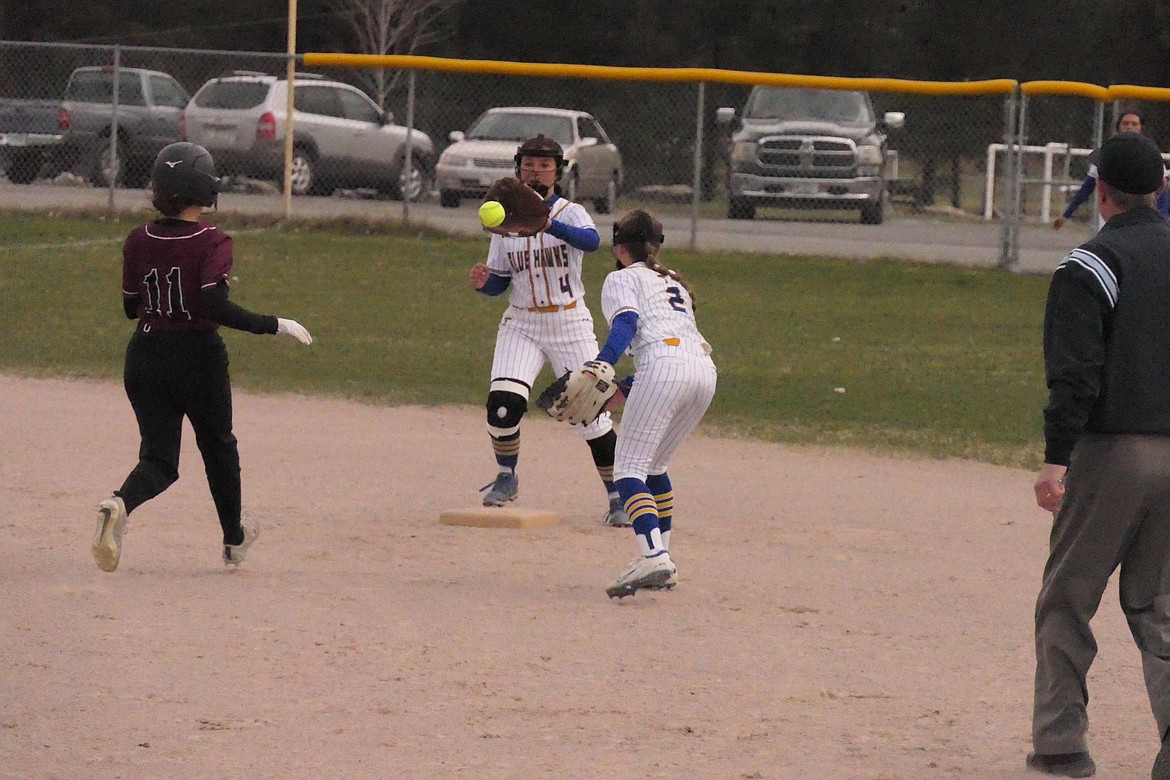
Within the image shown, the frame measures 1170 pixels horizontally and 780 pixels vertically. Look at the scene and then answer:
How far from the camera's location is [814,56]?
3553cm

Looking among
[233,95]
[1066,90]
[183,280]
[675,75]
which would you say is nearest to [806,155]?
[675,75]

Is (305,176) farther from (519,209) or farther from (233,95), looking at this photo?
(519,209)

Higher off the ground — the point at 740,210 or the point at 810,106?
the point at 810,106

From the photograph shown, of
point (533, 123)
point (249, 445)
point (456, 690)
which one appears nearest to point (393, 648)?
point (456, 690)

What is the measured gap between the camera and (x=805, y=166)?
21156 mm

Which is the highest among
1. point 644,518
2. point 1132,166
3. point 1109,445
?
point 1132,166

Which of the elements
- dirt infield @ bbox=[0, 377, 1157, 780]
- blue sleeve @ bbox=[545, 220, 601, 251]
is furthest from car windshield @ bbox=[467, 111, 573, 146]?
blue sleeve @ bbox=[545, 220, 601, 251]

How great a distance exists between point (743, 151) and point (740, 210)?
2.61 ft

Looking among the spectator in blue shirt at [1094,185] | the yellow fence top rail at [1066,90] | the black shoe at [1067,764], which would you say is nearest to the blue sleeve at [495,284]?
the black shoe at [1067,764]

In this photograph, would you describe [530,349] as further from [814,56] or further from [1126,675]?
[814,56]

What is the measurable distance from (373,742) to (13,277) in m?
12.9

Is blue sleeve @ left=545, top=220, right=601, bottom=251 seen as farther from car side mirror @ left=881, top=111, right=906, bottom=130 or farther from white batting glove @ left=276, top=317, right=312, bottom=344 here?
car side mirror @ left=881, top=111, right=906, bottom=130

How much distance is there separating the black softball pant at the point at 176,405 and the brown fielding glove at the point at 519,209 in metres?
1.52

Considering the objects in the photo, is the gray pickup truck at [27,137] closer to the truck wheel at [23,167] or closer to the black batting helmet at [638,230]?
the truck wheel at [23,167]
